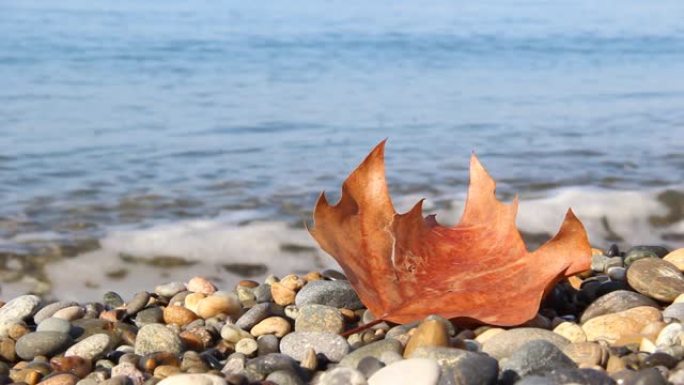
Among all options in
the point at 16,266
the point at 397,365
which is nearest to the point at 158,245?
the point at 16,266

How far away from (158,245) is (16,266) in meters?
0.60

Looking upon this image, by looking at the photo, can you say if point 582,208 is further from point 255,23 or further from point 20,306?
point 255,23

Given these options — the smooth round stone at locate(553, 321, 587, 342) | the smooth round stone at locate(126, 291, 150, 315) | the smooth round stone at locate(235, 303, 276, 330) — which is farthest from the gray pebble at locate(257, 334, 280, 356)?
the smooth round stone at locate(553, 321, 587, 342)

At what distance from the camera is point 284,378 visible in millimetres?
2389

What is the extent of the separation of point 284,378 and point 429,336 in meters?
0.36

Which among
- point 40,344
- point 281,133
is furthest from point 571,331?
point 281,133

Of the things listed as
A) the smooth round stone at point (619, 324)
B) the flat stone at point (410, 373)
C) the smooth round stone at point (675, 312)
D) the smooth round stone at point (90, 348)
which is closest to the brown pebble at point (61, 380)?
the smooth round stone at point (90, 348)

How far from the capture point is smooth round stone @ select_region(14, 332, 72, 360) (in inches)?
111

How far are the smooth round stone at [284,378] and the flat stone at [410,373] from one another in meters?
0.29

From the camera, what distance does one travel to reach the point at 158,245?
14.7 feet

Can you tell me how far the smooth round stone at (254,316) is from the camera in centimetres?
297

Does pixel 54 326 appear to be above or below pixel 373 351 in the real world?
below

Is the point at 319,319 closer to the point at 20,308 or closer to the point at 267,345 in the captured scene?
the point at 267,345

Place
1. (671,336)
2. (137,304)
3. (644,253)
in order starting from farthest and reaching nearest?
(644,253), (137,304), (671,336)
